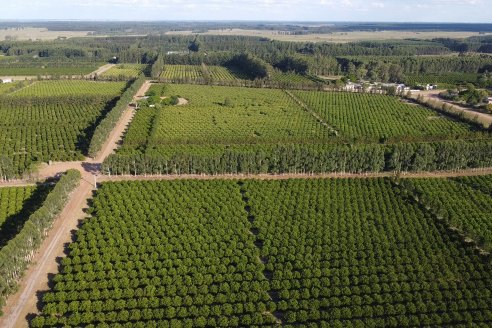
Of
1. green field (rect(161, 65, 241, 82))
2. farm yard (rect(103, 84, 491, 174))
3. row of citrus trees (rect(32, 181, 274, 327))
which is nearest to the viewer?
row of citrus trees (rect(32, 181, 274, 327))

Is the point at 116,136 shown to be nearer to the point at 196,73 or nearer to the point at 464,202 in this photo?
the point at 464,202

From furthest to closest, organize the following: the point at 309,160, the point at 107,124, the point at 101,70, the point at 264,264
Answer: the point at 101,70 < the point at 107,124 < the point at 309,160 < the point at 264,264

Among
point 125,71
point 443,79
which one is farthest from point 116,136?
point 443,79

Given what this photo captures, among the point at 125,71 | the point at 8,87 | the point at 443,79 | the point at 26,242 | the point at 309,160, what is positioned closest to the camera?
the point at 26,242

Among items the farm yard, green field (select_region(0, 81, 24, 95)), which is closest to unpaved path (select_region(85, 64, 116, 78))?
green field (select_region(0, 81, 24, 95))

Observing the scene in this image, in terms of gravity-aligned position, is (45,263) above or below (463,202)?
below

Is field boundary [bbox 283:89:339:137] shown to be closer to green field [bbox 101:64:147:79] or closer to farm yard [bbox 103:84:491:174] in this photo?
farm yard [bbox 103:84:491:174]

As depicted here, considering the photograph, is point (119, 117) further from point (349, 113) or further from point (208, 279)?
point (208, 279)
